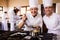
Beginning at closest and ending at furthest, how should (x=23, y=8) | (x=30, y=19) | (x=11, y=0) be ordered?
(x=30, y=19) < (x=23, y=8) < (x=11, y=0)

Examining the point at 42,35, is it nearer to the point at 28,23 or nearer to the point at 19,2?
the point at 28,23

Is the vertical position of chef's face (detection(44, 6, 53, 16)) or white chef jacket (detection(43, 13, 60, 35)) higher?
chef's face (detection(44, 6, 53, 16))

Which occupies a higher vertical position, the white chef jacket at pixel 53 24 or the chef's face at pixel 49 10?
the chef's face at pixel 49 10

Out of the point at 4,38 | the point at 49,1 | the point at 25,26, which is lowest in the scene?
the point at 4,38

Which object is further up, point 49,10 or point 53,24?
point 49,10

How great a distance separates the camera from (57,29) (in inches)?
75.3

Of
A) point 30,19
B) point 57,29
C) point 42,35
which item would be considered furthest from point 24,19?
point 57,29

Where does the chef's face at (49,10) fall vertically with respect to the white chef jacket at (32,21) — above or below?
above

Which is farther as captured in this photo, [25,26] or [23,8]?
[23,8]

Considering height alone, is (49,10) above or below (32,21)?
above

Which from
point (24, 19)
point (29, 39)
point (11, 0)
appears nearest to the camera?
point (29, 39)

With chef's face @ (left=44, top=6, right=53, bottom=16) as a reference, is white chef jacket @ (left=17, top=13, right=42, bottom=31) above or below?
below

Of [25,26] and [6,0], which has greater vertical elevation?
[6,0]

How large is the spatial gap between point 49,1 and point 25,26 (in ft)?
1.41
